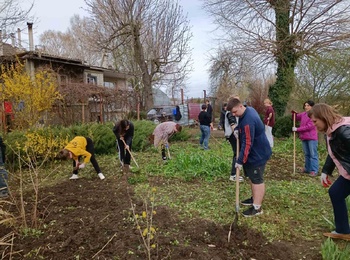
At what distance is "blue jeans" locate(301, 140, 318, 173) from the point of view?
5941 mm

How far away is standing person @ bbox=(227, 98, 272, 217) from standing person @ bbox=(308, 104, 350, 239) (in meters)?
0.78

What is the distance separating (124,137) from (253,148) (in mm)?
3428

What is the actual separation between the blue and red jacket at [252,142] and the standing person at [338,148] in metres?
0.78

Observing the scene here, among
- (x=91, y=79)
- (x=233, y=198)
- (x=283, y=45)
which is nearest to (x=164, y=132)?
(x=233, y=198)

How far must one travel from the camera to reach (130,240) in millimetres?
3094

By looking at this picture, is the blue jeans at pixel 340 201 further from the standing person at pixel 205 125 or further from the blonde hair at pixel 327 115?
the standing person at pixel 205 125

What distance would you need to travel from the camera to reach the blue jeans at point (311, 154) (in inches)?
234

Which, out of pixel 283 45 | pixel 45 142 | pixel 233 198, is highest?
pixel 283 45

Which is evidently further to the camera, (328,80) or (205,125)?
(328,80)

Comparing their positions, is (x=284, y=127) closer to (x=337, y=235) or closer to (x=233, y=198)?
(x=233, y=198)

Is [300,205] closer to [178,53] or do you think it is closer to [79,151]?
[79,151]

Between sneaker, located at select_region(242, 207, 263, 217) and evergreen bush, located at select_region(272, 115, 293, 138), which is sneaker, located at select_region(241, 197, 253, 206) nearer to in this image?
sneaker, located at select_region(242, 207, 263, 217)

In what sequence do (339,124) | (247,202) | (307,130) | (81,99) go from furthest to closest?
1. (81,99)
2. (307,130)
3. (247,202)
4. (339,124)

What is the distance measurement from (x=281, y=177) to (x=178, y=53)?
1550 centimetres
